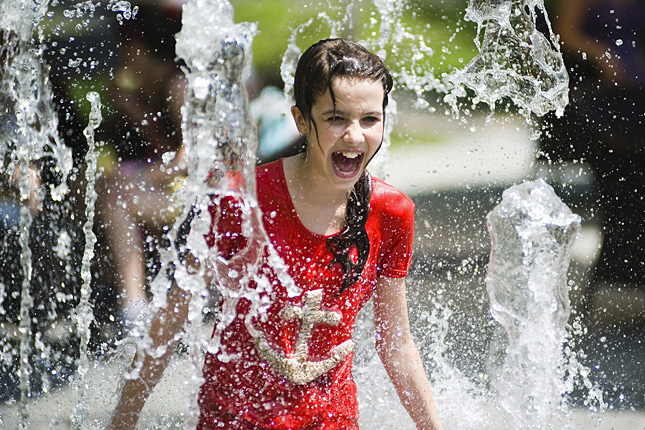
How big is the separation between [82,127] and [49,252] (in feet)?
2.40

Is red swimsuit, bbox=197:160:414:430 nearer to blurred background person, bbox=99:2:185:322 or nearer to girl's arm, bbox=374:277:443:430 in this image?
girl's arm, bbox=374:277:443:430

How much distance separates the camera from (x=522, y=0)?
3.07 metres

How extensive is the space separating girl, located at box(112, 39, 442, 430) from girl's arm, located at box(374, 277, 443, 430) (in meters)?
0.12

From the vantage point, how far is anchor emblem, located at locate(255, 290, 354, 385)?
168 cm

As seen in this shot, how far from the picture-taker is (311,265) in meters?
1.72

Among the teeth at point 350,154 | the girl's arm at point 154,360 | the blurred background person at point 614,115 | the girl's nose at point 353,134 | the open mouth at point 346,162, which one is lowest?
the blurred background person at point 614,115

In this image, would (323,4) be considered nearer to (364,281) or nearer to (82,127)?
(82,127)

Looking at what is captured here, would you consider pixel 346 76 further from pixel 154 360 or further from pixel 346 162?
pixel 154 360

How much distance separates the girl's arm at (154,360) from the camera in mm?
1711

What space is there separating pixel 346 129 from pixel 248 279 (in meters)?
0.38

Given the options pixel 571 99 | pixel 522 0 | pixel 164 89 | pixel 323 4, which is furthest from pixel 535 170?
pixel 323 4

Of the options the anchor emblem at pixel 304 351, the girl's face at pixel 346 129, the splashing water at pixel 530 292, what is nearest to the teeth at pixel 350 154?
the girl's face at pixel 346 129

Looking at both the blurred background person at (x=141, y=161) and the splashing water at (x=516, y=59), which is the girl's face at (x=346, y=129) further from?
the blurred background person at (x=141, y=161)

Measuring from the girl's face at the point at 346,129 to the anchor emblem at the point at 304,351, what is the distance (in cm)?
27
